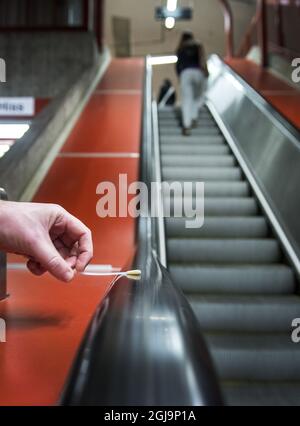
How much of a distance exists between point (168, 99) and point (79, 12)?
8.25ft

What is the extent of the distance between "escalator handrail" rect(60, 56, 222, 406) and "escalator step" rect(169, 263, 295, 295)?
6.94ft

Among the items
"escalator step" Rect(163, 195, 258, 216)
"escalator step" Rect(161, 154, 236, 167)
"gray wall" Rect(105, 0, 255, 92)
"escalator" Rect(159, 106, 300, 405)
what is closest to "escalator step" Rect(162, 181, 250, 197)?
"escalator" Rect(159, 106, 300, 405)

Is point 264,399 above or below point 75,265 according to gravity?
below

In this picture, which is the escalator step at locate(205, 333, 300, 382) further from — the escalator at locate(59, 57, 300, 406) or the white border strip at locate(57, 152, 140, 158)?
the white border strip at locate(57, 152, 140, 158)

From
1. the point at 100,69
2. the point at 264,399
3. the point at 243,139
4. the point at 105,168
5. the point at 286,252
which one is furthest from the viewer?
the point at 100,69

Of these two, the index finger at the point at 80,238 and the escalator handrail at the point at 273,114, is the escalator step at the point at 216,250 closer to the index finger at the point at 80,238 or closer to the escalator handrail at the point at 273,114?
the escalator handrail at the point at 273,114

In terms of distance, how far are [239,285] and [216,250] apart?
16.9 inches

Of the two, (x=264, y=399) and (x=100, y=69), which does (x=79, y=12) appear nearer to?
(x=100, y=69)

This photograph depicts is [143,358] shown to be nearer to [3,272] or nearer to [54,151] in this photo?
[3,272]

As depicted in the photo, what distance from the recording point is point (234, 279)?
3.24 meters

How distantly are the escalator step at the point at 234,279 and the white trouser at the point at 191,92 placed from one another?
3.75 metres

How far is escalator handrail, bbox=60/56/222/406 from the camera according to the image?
734 mm

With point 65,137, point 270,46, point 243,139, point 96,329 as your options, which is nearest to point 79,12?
point 270,46

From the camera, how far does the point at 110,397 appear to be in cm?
74
